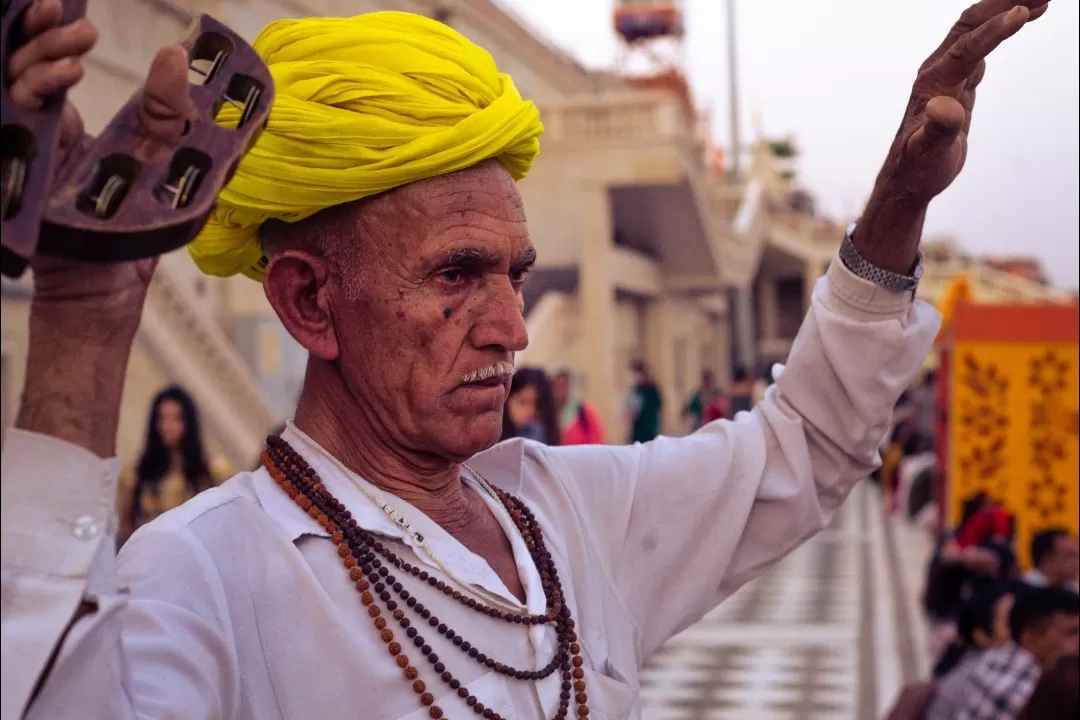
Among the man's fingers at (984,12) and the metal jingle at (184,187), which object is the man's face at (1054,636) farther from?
the metal jingle at (184,187)

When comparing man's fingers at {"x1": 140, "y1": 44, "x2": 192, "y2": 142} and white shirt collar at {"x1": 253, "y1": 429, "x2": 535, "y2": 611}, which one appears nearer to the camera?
man's fingers at {"x1": 140, "y1": 44, "x2": 192, "y2": 142}

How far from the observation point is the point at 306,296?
1.80m

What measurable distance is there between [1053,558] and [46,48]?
5489 mm

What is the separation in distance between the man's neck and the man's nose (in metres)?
0.18

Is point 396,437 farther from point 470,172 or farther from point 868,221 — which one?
point 868,221

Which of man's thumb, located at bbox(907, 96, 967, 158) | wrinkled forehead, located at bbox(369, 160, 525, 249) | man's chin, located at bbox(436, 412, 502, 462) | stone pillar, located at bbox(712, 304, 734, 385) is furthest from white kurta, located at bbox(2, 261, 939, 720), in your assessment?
stone pillar, located at bbox(712, 304, 734, 385)

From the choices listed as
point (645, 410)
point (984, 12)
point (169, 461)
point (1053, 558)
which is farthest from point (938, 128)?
point (645, 410)

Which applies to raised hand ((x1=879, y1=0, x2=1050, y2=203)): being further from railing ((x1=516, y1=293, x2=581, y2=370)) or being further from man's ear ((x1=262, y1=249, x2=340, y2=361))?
railing ((x1=516, y1=293, x2=581, y2=370))

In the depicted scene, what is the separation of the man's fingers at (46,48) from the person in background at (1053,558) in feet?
16.2

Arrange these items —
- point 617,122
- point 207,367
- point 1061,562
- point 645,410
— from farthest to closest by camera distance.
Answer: point 617,122
point 645,410
point 207,367
point 1061,562

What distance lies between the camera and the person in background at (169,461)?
243 inches

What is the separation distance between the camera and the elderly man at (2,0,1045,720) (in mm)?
1573

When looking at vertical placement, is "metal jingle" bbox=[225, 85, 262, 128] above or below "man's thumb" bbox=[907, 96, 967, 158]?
→ above

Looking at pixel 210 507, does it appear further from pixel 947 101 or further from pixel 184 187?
pixel 947 101
